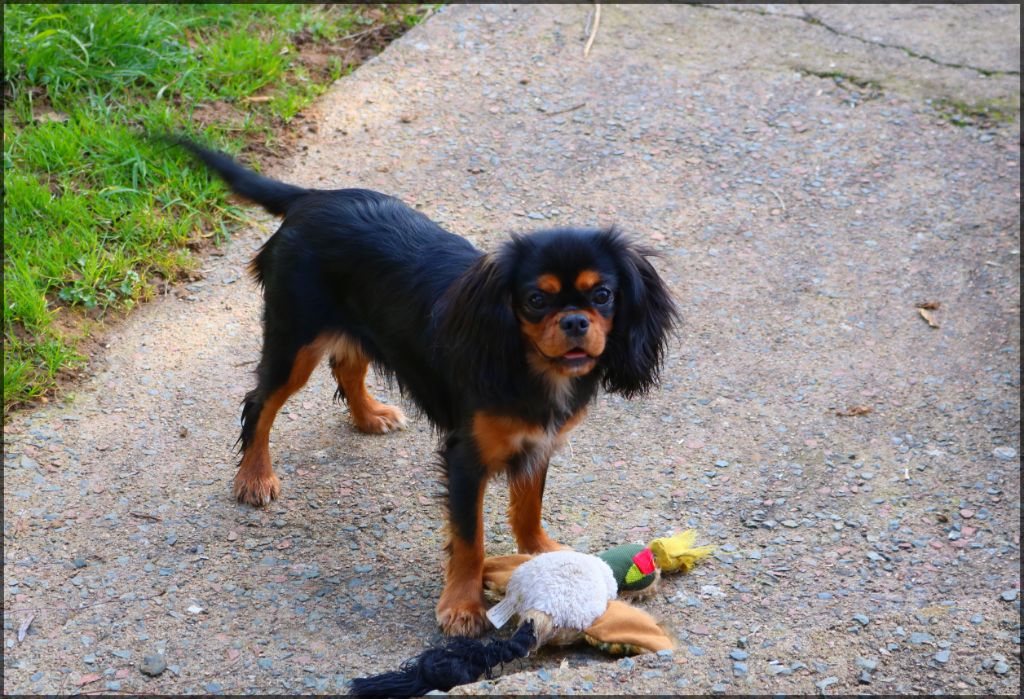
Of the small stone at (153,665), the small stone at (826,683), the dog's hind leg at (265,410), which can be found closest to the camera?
the small stone at (826,683)

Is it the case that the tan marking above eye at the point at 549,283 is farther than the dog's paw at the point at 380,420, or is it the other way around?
the dog's paw at the point at 380,420

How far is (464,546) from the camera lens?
341 cm

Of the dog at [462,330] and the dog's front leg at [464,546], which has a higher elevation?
the dog at [462,330]

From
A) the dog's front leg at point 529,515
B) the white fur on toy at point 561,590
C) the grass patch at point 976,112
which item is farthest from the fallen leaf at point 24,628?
the grass patch at point 976,112

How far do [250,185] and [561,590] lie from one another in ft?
6.27

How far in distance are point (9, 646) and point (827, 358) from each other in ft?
11.1

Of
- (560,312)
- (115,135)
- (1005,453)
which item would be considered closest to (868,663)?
(560,312)

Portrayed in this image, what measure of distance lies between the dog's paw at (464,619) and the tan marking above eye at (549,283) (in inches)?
40.4

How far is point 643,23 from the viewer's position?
7.42 meters

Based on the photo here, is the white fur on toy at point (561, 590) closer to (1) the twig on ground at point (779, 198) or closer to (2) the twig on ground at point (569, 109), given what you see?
(1) the twig on ground at point (779, 198)

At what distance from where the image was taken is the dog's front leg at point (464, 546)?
3.36 metres

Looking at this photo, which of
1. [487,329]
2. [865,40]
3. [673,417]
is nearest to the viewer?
[487,329]

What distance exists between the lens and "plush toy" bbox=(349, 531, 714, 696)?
9.71 ft

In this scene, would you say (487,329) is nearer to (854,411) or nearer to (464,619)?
(464,619)
